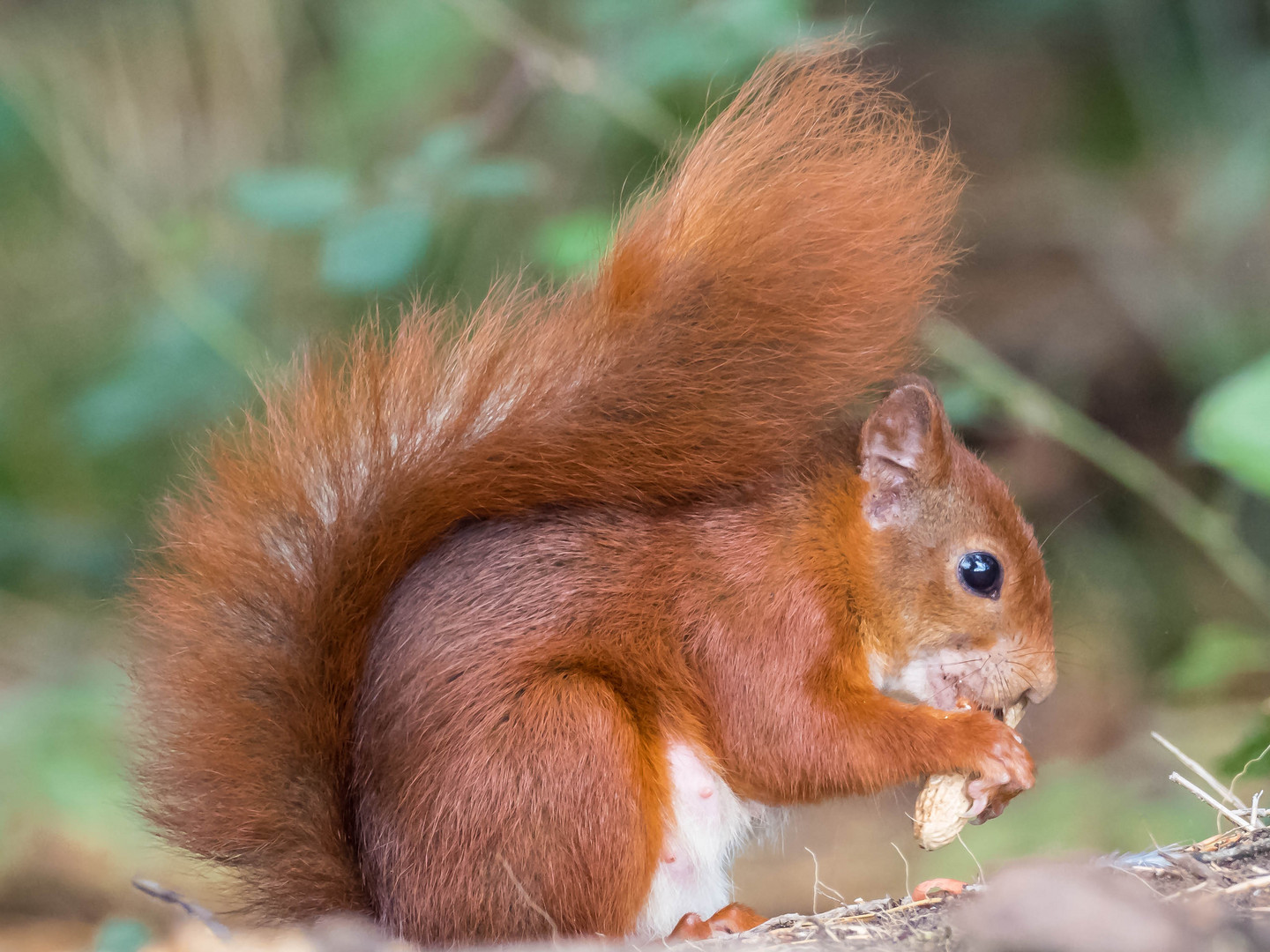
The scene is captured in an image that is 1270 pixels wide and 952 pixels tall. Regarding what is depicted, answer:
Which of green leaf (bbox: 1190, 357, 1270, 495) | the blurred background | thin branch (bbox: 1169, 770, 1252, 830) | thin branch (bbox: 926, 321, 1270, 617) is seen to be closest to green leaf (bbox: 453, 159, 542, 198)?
the blurred background

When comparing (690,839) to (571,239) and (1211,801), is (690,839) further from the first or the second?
(571,239)

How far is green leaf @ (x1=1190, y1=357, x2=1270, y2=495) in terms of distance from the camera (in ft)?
4.06

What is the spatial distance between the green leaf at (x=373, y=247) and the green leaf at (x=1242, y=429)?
1.21 m

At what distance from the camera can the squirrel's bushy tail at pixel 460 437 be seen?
1.22m

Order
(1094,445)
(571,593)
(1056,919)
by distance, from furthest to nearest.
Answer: (1094,445) < (571,593) < (1056,919)

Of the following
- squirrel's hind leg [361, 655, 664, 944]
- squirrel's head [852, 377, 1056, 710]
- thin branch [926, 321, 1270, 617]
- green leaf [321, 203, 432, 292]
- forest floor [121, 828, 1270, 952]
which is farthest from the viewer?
thin branch [926, 321, 1270, 617]

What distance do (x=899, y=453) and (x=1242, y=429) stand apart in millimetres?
404

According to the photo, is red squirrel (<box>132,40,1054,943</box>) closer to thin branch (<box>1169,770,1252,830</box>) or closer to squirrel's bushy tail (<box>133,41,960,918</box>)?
squirrel's bushy tail (<box>133,41,960,918</box>)

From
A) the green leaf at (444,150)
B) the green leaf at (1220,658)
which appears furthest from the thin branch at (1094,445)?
the green leaf at (444,150)

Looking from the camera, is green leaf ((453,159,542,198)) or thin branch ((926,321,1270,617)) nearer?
green leaf ((453,159,542,198))

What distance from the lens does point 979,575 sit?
1400mm

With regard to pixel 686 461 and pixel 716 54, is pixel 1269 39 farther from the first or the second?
pixel 686 461

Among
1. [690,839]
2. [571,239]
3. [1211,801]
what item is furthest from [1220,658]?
[571,239]

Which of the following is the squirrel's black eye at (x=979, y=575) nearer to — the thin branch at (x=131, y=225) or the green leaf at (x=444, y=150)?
the green leaf at (x=444, y=150)
